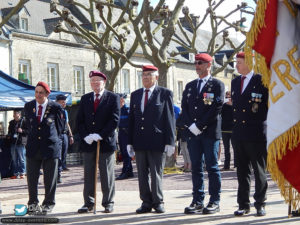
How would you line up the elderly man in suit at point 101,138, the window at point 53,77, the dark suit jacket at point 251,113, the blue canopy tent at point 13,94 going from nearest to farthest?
1. the dark suit jacket at point 251,113
2. the elderly man in suit at point 101,138
3. the blue canopy tent at point 13,94
4. the window at point 53,77

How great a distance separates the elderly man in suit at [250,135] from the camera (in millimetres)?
7234

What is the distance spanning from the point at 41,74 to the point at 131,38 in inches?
440

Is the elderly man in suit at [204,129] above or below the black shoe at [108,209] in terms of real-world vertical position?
above

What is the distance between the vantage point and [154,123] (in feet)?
26.5

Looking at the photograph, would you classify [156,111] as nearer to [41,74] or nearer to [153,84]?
[153,84]

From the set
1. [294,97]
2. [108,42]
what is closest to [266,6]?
[294,97]

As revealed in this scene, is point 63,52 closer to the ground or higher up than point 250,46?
higher up

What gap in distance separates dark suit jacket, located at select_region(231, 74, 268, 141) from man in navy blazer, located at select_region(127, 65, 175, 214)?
1.10 metres

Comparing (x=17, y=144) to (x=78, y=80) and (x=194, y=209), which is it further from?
(x=78, y=80)

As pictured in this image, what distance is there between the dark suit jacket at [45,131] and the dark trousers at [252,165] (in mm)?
2549

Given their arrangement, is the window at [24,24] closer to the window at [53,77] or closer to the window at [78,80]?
the window at [53,77]

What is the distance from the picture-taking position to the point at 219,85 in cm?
785
